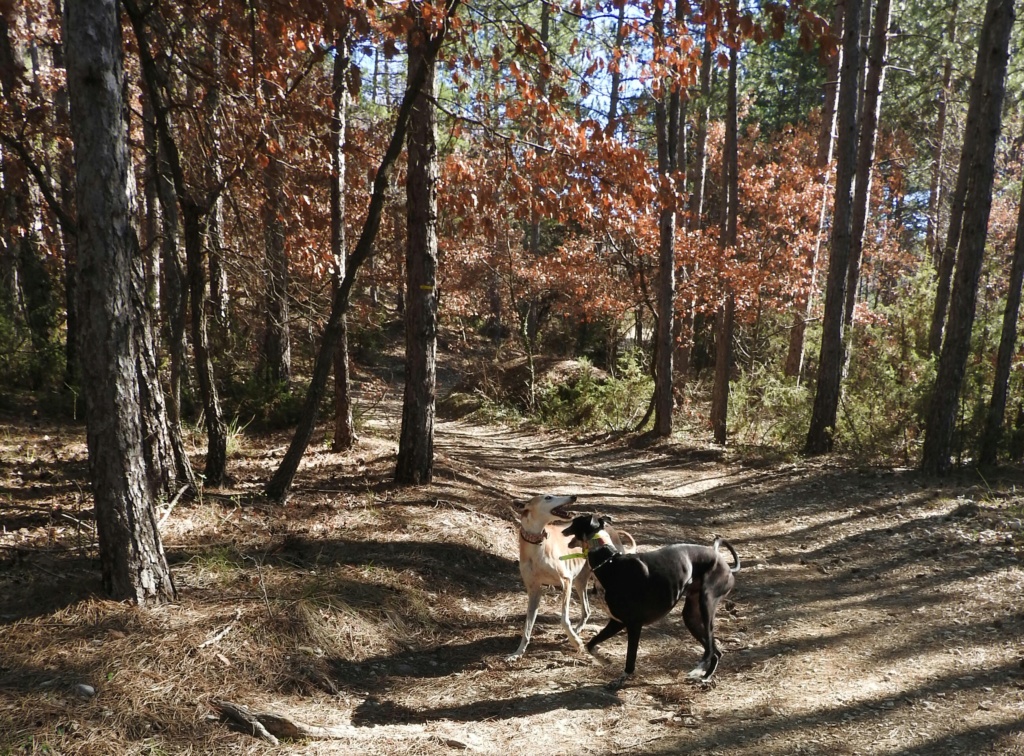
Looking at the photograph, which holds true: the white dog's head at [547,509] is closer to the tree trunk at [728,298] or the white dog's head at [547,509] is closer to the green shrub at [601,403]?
the tree trunk at [728,298]

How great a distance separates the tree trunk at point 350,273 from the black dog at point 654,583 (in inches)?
138

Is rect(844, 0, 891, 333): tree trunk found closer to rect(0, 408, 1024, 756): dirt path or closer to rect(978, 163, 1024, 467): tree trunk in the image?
rect(978, 163, 1024, 467): tree trunk

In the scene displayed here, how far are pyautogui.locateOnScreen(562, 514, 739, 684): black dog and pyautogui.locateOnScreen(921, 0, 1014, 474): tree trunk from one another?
22.2 feet

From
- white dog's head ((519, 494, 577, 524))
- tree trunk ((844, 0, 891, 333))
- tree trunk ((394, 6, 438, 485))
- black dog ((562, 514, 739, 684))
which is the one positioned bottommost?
black dog ((562, 514, 739, 684))

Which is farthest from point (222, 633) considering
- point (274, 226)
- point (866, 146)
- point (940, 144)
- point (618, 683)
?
point (940, 144)

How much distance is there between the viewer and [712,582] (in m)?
4.79

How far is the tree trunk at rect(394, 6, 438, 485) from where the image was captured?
27.1ft

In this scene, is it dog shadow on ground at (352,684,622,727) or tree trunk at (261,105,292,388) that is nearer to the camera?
dog shadow on ground at (352,684,622,727)

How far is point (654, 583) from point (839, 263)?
9.53 metres

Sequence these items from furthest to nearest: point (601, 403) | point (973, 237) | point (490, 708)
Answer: point (601, 403) → point (973, 237) → point (490, 708)

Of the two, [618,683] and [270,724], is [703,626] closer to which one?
[618,683]

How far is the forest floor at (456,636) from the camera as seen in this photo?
384 cm

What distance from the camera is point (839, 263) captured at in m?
12.0

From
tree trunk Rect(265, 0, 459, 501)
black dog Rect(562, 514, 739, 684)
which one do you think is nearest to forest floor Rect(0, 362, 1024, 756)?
black dog Rect(562, 514, 739, 684)
